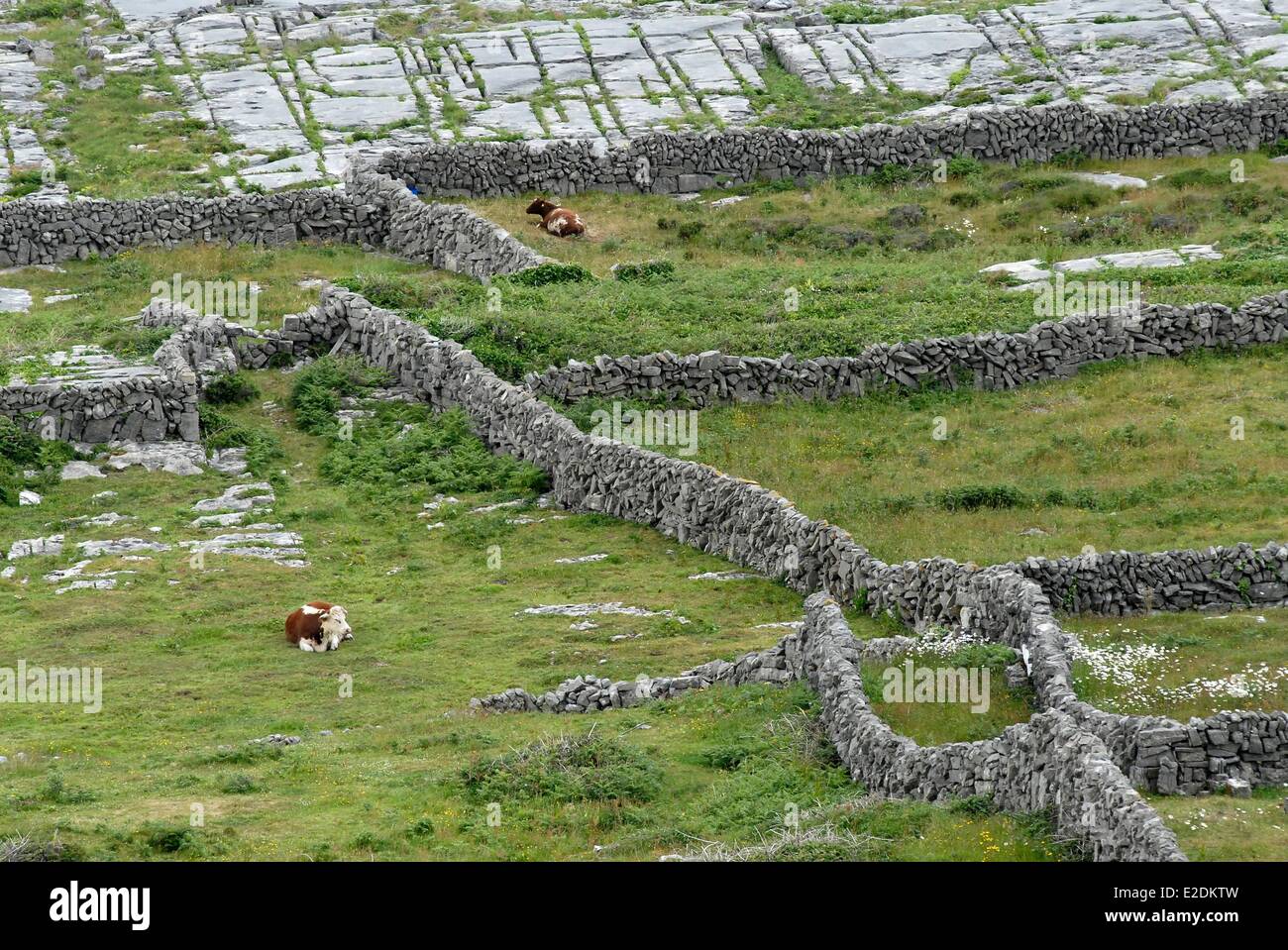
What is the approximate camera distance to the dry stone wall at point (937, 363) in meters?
44.0

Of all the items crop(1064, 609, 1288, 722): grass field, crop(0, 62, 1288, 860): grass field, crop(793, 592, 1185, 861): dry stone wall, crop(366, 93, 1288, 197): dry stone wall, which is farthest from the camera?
crop(366, 93, 1288, 197): dry stone wall

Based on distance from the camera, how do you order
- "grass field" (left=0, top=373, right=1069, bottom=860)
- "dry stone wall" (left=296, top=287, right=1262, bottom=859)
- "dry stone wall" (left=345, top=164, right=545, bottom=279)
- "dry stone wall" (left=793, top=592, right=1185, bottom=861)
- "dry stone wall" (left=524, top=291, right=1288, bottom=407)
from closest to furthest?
"dry stone wall" (left=793, top=592, right=1185, bottom=861), "dry stone wall" (left=296, top=287, right=1262, bottom=859), "grass field" (left=0, top=373, right=1069, bottom=860), "dry stone wall" (left=524, top=291, right=1288, bottom=407), "dry stone wall" (left=345, top=164, right=545, bottom=279)

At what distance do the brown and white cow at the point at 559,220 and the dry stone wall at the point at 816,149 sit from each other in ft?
11.0

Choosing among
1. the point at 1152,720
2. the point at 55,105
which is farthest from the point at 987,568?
the point at 55,105

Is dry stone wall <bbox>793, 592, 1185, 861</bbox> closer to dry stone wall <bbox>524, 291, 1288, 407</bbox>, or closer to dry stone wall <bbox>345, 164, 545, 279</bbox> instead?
dry stone wall <bbox>524, 291, 1288, 407</bbox>

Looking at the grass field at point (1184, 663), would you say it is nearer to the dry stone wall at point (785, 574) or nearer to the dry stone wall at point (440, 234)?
the dry stone wall at point (785, 574)

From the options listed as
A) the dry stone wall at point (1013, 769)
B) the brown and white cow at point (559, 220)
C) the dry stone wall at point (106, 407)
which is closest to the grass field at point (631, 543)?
the dry stone wall at point (1013, 769)

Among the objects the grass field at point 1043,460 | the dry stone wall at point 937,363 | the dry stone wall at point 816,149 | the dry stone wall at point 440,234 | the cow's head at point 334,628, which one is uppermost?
the dry stone wall at point 816,149

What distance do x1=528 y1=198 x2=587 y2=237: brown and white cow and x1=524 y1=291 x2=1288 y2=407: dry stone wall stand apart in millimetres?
11268

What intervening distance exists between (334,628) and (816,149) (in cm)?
3063

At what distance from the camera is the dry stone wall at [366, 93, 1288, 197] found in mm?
59812

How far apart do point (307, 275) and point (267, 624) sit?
768 inches

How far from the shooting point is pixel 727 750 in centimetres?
2747

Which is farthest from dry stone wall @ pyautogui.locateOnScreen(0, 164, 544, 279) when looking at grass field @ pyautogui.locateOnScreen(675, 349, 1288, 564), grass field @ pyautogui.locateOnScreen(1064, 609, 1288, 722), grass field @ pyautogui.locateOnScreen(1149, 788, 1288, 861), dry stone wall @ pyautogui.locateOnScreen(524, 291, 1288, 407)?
grass field @ pyautogui.locateOnScreen(1149, 788, 1288, 861)
